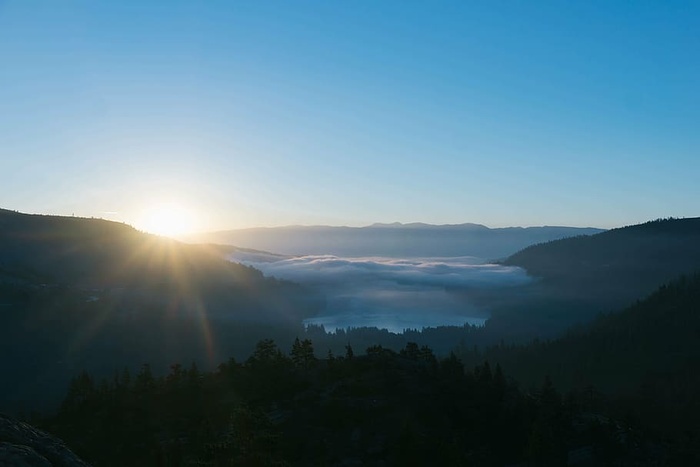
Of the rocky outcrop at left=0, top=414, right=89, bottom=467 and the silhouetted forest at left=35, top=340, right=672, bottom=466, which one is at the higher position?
the rocky outcrop at left=0, top=414, right=89, bottom=467

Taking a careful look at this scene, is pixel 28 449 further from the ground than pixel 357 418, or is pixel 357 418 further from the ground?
pixel 28 449

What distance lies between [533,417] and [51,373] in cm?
17997

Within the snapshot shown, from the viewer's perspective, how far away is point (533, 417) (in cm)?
6419

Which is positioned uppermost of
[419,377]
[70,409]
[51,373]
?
[419,377]

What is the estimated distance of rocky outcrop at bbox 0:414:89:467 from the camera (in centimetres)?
1800

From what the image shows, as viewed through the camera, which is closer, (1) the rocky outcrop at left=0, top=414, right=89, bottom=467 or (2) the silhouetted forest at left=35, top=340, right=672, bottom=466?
(1) the rocky outcrop at left=0, top=414, right=89, bottom=467

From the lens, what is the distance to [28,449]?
18.8 m

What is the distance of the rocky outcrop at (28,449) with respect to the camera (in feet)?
59.1

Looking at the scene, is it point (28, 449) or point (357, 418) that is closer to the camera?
point (28, 449)

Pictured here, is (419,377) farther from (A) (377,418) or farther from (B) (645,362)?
(B) (645,362)

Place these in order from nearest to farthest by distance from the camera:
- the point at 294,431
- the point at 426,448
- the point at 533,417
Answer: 1. the point at 426,448
2. the point at 294,431
3. the point at 533,417

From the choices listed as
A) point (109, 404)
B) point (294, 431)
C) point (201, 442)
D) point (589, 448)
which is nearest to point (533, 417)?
point (589, 448)

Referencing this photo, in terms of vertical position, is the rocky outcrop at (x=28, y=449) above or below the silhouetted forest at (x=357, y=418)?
above

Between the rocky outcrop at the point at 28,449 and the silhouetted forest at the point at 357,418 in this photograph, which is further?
the silhouetted forest at the point at 357,418
